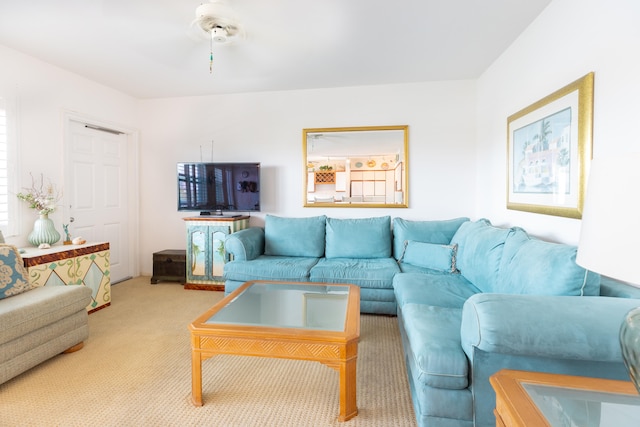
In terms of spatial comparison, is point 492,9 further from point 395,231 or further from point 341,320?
point 341,320

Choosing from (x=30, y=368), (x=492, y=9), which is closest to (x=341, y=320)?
(x=30, y=368)

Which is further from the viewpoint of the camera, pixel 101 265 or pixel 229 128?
pixel 229 128

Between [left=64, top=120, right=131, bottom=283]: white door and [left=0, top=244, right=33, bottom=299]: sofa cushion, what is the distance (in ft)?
4.18

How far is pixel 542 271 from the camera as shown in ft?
5.00

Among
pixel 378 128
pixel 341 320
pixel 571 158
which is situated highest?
pixel 378 128

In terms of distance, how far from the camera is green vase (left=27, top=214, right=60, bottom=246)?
2.87 m

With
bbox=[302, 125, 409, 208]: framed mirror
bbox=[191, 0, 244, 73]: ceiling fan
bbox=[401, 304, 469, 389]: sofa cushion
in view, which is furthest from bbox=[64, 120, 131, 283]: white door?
bbox=[401, 304, 469, 389]: sofa cushion

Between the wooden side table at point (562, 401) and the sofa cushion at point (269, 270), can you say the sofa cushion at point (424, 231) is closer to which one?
the sofa cushion at point (269, 270)

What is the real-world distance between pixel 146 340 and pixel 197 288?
1.30m

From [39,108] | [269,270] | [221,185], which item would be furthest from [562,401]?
[39,108]

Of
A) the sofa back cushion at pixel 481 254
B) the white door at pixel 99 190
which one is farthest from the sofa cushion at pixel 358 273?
the white door at pixel 99 190

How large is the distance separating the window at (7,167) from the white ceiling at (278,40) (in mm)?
607

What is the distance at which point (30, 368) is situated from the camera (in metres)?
2.01

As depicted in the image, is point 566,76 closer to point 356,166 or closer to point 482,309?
point 482,309
